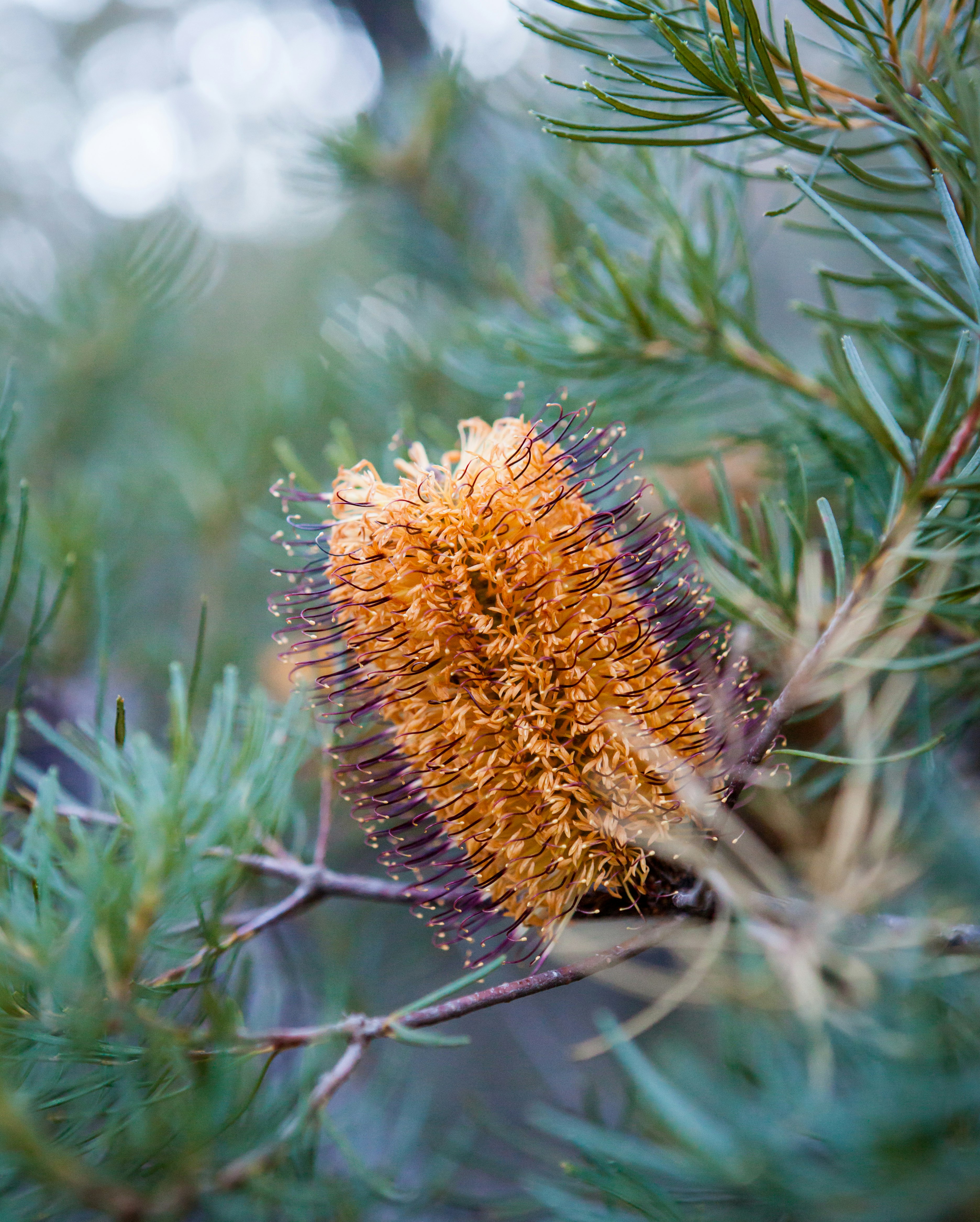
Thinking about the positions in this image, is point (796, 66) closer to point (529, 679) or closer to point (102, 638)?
point (529, 679)

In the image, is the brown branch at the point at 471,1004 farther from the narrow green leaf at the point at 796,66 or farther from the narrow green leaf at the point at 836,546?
the narrow green leaf at the point at 796,66

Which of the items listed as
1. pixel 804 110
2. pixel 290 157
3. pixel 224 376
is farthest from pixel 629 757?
pixel 224 376

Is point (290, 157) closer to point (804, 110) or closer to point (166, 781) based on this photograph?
point (804, 110)

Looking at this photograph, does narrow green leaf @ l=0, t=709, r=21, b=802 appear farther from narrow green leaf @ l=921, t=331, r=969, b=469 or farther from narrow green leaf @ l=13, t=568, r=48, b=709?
narrow green leaf @ l=921, t=331, r=969, b=469

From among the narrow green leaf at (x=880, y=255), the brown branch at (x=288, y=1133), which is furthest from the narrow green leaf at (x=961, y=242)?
the brown branch at (x=288, y=1133)

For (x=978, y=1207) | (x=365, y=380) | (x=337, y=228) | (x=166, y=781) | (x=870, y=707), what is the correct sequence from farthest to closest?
(x=337, y=228) < (x=365, y=380) < (x=870, y=707) < (x=166, y=781) < (x=978, y=1207)

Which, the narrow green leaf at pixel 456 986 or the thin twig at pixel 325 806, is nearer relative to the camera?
the narrow green leaf at pixel 456 986
